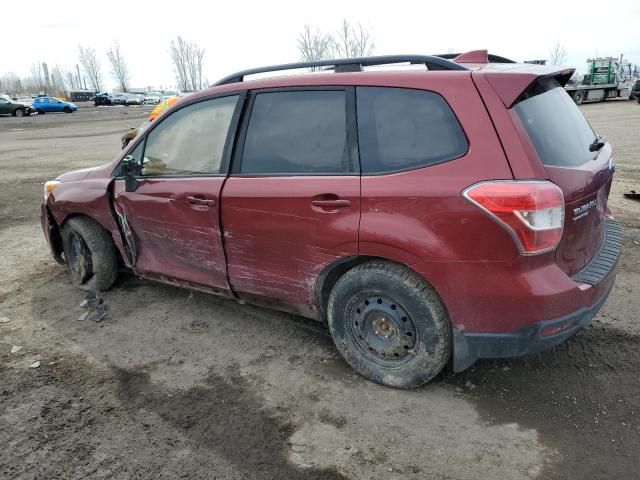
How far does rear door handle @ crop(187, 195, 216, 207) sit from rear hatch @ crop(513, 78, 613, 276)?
1.96 meters

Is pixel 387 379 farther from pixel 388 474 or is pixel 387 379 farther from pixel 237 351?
pixel 237 351

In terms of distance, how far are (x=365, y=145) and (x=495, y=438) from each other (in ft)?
5.54

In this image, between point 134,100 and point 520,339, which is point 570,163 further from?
point 134,100

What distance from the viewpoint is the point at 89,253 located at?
4.50 m

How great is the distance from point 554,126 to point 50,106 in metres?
46.9

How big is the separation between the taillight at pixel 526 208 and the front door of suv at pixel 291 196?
0.71 metres

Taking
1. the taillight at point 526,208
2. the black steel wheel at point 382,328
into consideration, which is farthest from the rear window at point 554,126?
the black steel wheel at point 382,328

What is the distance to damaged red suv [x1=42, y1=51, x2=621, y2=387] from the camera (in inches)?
98.0

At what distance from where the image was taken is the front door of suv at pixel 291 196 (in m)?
2.90

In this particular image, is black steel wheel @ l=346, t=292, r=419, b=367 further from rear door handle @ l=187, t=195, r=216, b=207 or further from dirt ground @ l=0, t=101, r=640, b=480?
rear door handle @ l=187, t=195, r=216, b=207

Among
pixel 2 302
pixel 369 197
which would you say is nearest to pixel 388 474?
pixel 369 197

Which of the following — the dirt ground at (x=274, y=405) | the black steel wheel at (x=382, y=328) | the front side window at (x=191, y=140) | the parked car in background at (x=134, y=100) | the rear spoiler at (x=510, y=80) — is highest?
the rear spoiler at (x=510, y=80)

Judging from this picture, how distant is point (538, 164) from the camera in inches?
97.1

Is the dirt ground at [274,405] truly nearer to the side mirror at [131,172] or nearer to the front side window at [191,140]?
the side mirror at [131,172]
